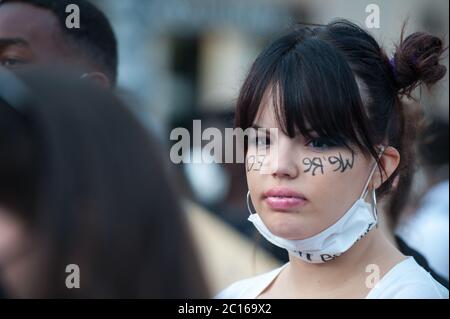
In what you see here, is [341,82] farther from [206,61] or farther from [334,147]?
[206,61]

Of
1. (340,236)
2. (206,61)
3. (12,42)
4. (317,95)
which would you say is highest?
(206,61)

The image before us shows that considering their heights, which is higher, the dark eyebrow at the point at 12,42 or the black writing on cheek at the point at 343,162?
the dark eyebrow at the point at 12,42

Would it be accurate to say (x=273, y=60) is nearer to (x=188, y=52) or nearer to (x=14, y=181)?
(x=14, y=181)

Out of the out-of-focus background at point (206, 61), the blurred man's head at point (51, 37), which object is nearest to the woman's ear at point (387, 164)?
the blurred man's head at point (51, 37)

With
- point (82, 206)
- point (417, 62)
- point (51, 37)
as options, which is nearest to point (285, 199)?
point (417, 62)

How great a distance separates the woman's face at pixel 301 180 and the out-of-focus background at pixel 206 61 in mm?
1781

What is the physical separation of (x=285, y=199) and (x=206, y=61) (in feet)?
31.5

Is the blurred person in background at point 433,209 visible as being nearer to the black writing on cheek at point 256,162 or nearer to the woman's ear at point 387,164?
the woman's ear at point 387,164

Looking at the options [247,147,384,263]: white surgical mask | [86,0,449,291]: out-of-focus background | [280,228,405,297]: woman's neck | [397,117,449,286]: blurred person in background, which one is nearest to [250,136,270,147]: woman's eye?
[247,147,384,263]: white surgical mask

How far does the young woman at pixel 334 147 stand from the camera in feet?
6.77

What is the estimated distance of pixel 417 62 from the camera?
7.10ft

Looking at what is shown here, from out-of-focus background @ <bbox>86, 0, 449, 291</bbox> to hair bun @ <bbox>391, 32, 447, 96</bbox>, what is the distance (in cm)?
169

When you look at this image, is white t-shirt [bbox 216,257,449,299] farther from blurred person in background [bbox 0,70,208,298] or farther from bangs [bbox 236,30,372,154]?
blurred person in background [bbox 0,70,208,298]
